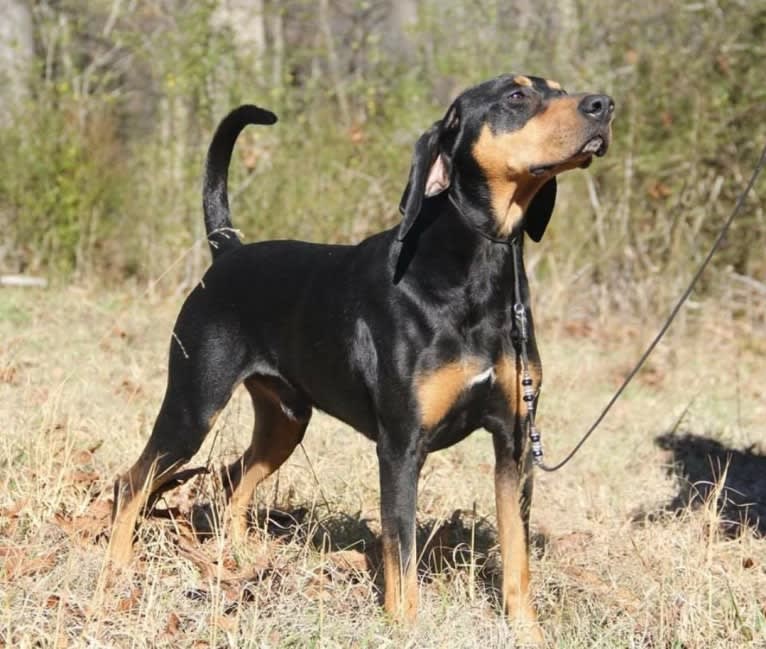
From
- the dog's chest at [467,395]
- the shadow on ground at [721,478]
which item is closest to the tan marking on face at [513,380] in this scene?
the dog's chest at [467,395]

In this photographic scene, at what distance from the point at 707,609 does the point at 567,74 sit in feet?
22.0

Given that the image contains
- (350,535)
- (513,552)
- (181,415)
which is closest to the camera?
(513,552)

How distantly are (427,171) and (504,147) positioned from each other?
26 cm

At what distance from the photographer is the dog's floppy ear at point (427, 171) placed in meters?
3.88

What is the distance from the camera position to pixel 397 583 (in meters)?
3.88

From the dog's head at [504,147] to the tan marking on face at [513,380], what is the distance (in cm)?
45

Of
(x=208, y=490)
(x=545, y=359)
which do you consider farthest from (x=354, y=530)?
(x=545, y=359)

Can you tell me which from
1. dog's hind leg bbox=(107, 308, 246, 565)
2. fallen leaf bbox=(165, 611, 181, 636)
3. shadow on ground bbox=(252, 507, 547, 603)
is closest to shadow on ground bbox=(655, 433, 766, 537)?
shadow on ground bbox=(252, 507, 547, 603)

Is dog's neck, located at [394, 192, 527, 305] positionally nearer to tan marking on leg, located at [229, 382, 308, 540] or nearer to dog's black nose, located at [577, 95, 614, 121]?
dog's black nose, located at [577, 95, 614, 121]

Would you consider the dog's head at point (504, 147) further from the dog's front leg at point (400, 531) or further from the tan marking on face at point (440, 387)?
the dog's front leg at point (400, 531)

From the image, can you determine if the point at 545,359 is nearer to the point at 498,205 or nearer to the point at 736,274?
the point at 736,274

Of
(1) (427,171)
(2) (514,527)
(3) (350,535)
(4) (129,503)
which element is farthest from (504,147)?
(4) (129,503)

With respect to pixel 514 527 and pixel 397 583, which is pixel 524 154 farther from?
pixel 397 583

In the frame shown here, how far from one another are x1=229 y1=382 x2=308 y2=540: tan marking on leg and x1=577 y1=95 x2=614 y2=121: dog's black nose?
1776 mm
